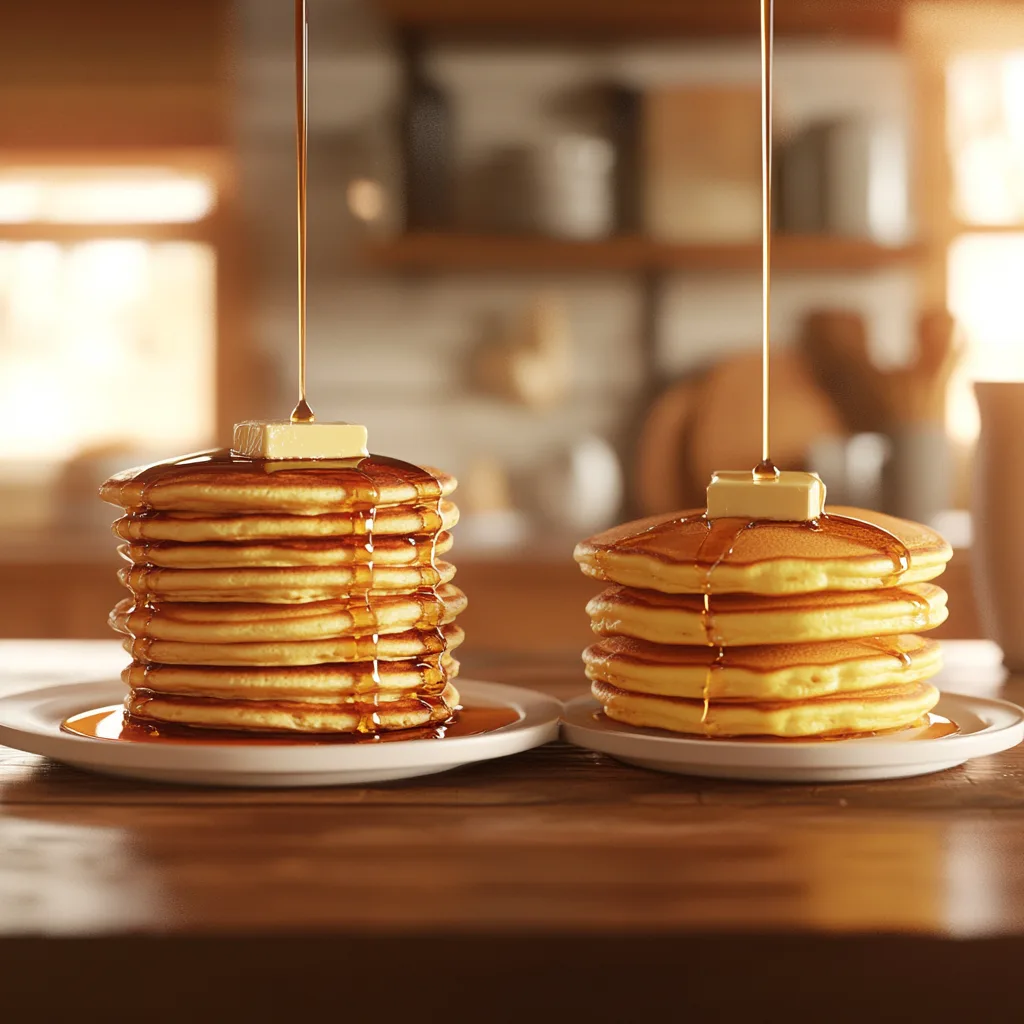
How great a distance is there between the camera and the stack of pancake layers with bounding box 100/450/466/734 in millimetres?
871

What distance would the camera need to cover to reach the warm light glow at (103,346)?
13.8ft

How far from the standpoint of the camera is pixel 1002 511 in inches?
52.8

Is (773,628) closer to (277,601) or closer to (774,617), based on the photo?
(774,617)

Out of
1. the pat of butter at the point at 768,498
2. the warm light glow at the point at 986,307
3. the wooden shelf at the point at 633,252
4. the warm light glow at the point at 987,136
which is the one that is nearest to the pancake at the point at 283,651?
the pat of butter at the point at 768,498

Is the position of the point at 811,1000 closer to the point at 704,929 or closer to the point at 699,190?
the point at 704,929

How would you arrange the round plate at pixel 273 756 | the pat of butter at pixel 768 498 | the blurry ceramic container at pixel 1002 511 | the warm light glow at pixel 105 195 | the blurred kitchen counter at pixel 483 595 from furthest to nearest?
1. the warm light glow at pixel 105 195
2. the blurred kitchen counter at pixel 483 595
3. the blurry ceramic container at pixel 1002 511
4. the pat of butter at pixel 768 498
5. the round plate at pixel 273 756

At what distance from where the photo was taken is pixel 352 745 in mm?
822

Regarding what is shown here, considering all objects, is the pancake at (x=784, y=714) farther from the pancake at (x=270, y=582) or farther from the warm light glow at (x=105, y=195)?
the warm light glow at (x=105, y=195)

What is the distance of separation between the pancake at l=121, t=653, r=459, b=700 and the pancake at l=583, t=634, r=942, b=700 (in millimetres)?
140

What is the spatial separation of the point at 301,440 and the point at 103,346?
139 inches

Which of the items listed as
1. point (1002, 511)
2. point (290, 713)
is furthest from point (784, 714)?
point (1002, 511)

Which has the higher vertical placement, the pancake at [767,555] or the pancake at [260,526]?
the pancake at [260,526]

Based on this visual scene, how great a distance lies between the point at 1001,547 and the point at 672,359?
2.77 meters

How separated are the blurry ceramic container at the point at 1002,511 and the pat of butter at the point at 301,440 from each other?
0.67 meters
